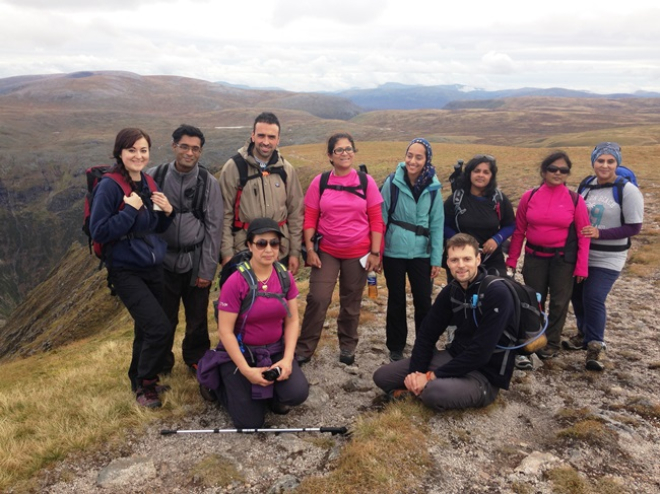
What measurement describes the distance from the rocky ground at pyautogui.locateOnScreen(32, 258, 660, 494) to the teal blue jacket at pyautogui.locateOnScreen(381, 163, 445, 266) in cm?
240

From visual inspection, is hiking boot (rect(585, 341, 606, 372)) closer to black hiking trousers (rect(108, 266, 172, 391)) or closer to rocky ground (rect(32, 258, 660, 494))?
rocky ground (rect(32, 258, 660, 494))

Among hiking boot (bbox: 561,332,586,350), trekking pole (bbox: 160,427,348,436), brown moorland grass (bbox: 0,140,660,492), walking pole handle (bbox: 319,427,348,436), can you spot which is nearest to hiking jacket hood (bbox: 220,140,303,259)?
brown moorland grass (bbox: 0,140,660,492)

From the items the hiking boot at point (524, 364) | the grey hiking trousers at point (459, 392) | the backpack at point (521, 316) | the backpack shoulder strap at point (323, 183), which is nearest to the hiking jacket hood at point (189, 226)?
the backpack shoulder strap at point (323, 183)

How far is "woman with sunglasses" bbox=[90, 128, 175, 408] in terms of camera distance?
228 inches

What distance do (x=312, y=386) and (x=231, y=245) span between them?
9.05ft

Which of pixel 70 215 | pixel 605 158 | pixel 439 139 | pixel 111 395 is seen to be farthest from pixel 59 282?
pixel 70 215

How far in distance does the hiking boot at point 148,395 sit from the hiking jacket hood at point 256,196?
234 centimetres

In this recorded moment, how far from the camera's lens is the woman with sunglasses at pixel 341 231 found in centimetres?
726

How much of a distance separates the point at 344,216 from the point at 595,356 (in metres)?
5.12

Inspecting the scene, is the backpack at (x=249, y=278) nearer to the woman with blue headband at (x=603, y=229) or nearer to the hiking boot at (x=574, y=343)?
the woman with blue headband at (x=603, y=229)

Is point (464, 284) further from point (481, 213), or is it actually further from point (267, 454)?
point (267, 454)

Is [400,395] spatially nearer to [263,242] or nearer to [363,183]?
[263,242]

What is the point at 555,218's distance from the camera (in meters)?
7.61

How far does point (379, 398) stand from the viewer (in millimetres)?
7043
